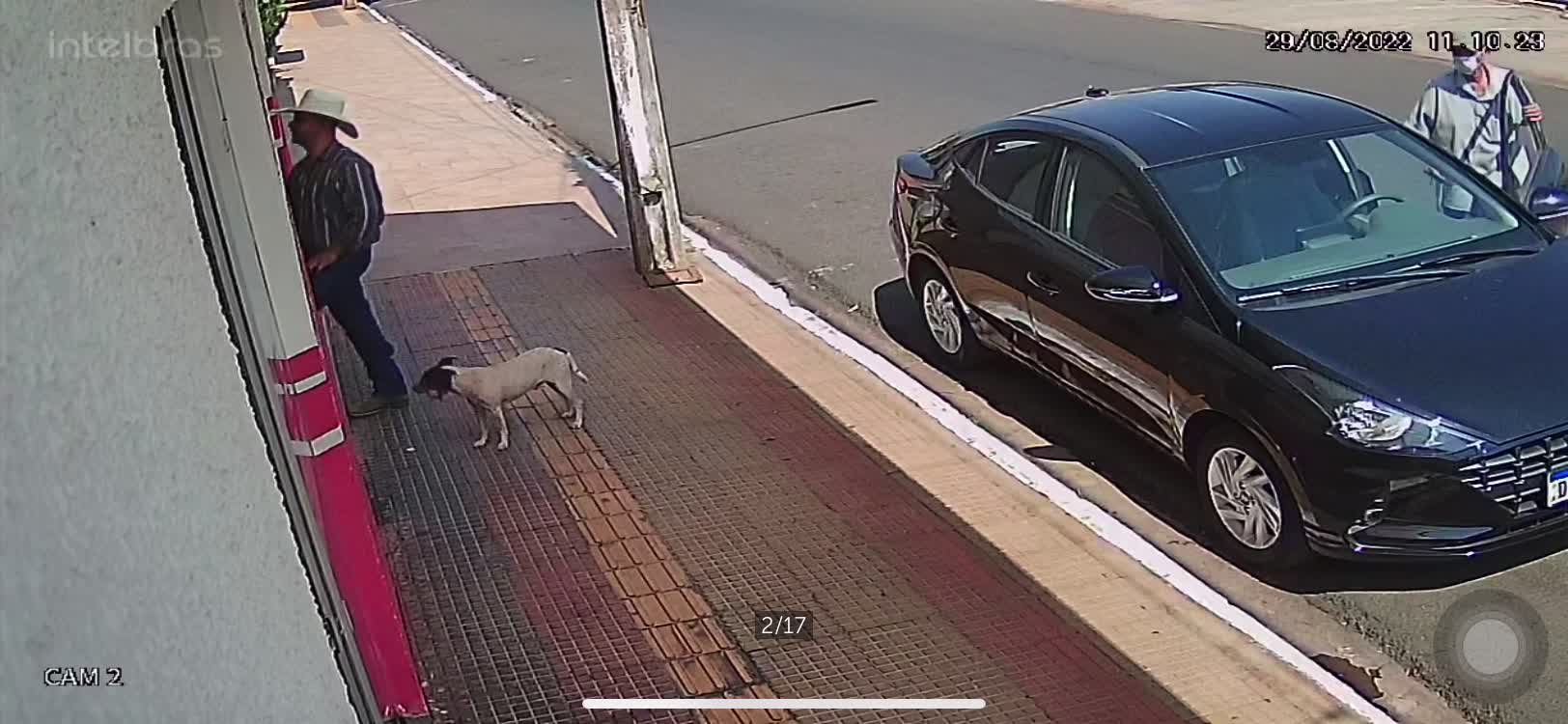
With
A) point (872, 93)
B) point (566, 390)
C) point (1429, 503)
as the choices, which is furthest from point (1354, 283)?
point (872, 93)

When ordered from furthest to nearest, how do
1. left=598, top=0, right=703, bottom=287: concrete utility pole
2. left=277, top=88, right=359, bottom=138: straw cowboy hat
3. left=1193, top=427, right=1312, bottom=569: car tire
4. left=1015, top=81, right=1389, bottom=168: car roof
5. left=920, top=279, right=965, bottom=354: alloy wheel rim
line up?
left=598, top=0, right=703, bottom=287: concrete utility pole → left=920, top=279, right=965, bottom=354: alloy wheel rim → left=277, top=88, right=359, bottom=138: straw cowboy hat → left=1015, top=81, right=1389, bottom=168: car roof → left=1193, top=427, right=1312, bottom=569: car tire

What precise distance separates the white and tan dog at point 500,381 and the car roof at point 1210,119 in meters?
2.65

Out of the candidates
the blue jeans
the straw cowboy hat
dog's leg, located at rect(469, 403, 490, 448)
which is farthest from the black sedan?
the straw cowboy hat

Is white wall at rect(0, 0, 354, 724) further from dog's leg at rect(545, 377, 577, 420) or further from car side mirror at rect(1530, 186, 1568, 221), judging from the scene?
car side mirror at rect(1530, 186, 1568, 221)

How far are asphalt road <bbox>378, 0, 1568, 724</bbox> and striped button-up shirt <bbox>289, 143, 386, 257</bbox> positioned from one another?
Answer: 3.22m

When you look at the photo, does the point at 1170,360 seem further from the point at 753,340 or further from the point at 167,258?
the point at 167,258

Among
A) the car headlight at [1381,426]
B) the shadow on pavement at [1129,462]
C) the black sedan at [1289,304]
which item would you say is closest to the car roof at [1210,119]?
the black sedan at [1289,304]

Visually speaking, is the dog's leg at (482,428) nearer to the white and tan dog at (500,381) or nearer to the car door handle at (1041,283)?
the white and tan dog at (500,381)

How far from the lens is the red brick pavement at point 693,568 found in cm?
500

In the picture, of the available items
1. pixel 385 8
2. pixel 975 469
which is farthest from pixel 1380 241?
pixel 385 8

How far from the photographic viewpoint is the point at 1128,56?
1791 cm

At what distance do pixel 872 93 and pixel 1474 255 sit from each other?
1108cm

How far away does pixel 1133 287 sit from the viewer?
6.05m

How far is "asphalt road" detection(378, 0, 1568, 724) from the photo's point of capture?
219 inches
